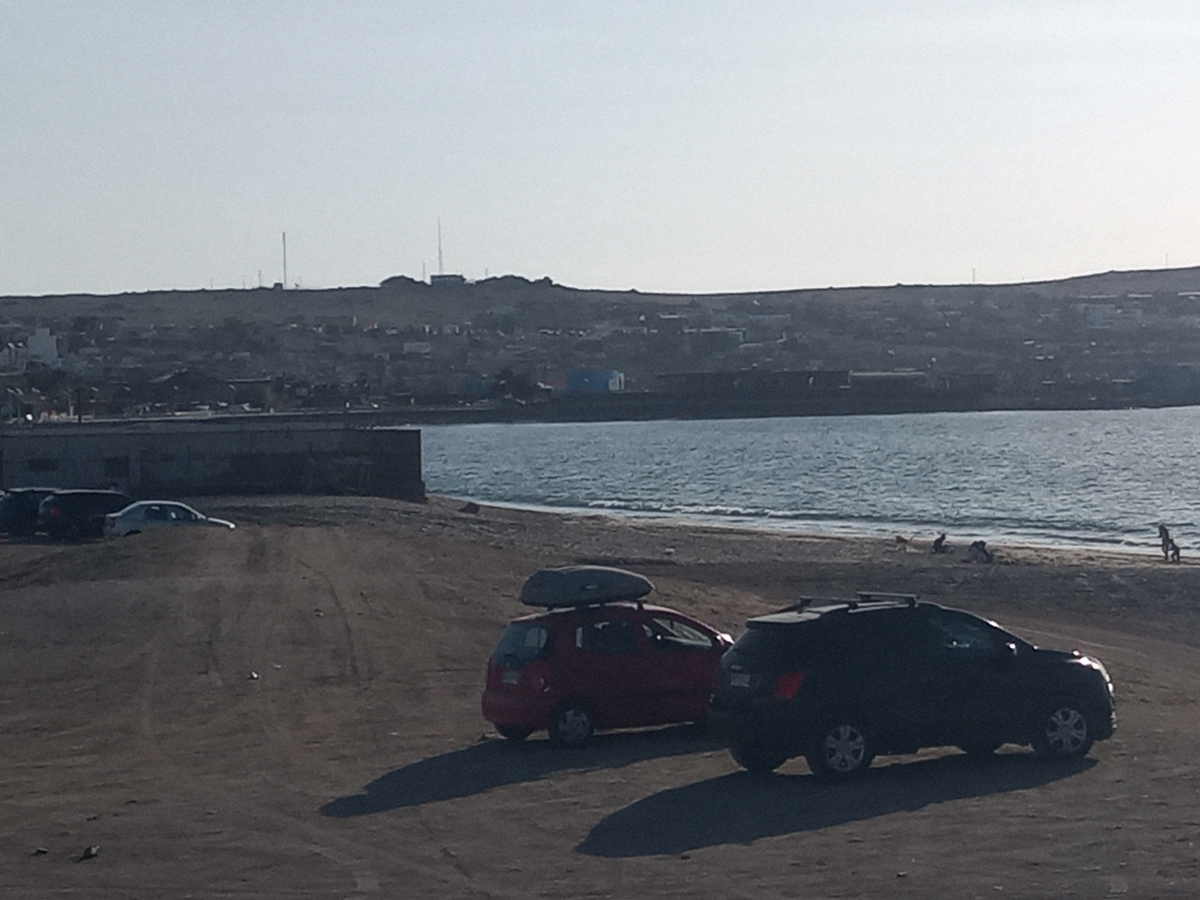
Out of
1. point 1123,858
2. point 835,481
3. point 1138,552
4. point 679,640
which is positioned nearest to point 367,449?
point 1138,552

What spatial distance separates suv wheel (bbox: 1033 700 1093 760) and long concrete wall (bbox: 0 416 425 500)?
136 ft

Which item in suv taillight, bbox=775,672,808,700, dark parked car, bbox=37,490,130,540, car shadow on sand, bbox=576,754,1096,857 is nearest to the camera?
car shadow on sand, bbox=576,754,1096,857

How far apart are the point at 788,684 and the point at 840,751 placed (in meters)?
0.72

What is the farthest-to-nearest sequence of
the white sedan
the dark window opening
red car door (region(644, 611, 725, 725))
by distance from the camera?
1. the dark window opening
2. the white sedan
3. red car door (region(644, 611, 725, 725))

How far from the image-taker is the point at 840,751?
13703mm

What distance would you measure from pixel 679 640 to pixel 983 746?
10.7 feet

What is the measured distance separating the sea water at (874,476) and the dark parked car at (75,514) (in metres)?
24.5

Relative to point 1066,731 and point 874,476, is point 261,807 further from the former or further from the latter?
point 874,476

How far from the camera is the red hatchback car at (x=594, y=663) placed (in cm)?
1560

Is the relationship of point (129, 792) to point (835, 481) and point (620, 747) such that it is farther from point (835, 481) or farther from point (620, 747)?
point (835, 481)

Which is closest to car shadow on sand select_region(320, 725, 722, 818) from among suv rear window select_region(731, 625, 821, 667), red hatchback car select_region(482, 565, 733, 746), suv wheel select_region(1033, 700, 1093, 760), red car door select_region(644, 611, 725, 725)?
red hatchback car select_region(482, 565, 733, 746)

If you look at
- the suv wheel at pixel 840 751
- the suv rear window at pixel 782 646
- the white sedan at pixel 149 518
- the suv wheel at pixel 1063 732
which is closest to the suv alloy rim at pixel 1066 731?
the suv wheel at pixel 1063 732

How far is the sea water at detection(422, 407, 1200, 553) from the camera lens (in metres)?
59.9

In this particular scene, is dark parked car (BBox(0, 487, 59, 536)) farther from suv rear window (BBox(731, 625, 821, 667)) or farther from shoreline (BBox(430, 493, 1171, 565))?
suv rear window (BBox(731, 625, 821, 667))
